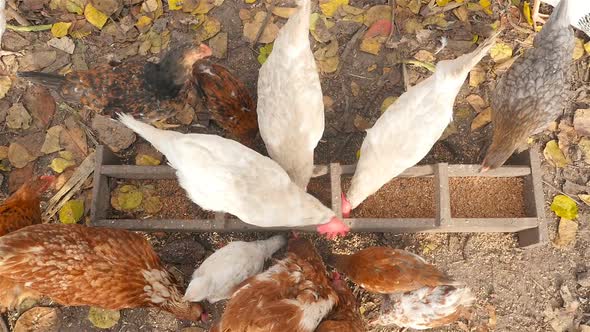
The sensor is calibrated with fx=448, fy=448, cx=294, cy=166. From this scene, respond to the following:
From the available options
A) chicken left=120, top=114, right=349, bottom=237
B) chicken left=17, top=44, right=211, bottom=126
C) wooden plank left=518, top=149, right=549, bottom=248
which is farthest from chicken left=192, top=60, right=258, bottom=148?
wooden plank left=518, top=149, right=549, bottom=248

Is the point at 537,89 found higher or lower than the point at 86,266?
higher

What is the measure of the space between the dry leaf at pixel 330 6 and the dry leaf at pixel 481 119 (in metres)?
1.10

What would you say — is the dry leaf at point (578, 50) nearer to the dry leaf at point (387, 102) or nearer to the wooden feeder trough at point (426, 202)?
the wooden feeder trough at point (426, 202)

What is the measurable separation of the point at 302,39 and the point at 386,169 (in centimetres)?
74

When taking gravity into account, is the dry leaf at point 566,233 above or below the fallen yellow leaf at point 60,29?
below

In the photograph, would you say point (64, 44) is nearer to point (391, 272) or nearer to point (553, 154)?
point (391, 272)

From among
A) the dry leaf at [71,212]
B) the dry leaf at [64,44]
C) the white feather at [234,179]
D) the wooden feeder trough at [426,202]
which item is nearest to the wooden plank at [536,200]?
the wooden feeder trough at [426,202]

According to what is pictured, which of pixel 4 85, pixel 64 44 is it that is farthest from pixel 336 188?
pixel 4 85

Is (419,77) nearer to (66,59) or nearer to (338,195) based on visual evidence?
(338,195)

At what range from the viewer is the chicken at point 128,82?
7.93 ft

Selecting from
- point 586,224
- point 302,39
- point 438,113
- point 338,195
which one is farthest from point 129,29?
point 586,224

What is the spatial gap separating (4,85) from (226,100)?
1.53 meters

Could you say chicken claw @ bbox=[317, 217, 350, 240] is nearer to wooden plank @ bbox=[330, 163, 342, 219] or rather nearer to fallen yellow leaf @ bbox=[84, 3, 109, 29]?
wooden plank @ bbox=[330, 163, 342, 219]

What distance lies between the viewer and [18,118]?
2801 mm
